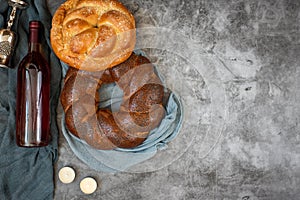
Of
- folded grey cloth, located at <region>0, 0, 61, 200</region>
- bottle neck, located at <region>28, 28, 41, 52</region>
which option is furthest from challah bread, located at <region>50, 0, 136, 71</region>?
folded grey cloth, located at <region>0, 0, 61, 200</region>

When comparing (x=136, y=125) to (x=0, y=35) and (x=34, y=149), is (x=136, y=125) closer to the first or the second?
(x=34, y=149)

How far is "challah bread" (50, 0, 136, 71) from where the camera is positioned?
1557 millimetres

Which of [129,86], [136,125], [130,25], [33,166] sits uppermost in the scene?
[130,25]

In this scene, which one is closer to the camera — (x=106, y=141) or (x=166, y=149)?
(x=106, y=141)

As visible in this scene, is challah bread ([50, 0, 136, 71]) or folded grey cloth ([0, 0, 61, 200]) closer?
challah bread ([50, 0, 136, 71])

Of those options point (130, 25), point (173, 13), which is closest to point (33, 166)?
point (130, 25)

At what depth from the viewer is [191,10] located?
1.82m

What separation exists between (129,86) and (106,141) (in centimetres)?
27

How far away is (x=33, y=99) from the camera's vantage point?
1.67 m

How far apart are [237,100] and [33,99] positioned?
0.96m

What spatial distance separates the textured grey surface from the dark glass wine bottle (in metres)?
0.17

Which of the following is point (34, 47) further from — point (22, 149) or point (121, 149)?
point (121, 149)

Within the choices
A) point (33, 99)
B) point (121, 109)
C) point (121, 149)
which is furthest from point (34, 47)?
point (121, 149)

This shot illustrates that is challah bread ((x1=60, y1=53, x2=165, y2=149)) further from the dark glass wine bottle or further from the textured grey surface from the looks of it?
the textured grey surface
